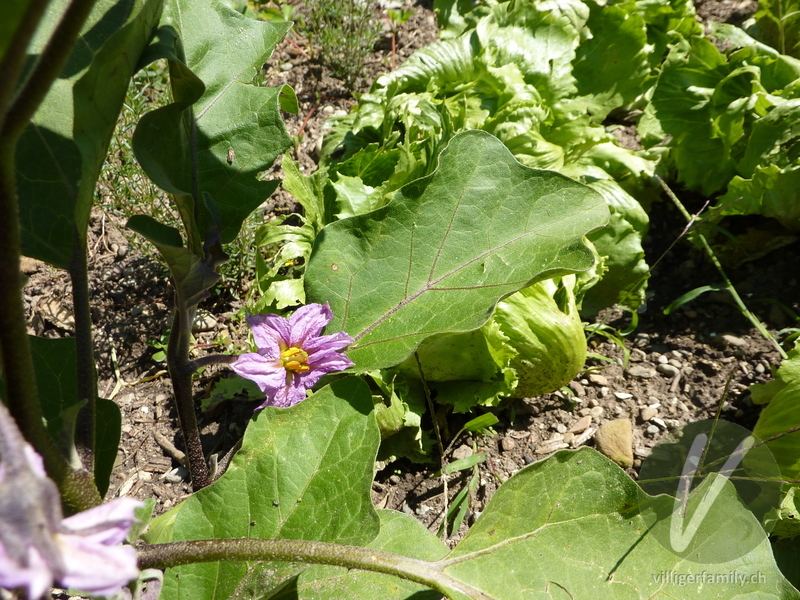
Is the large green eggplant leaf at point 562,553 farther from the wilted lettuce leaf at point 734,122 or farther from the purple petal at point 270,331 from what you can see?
the wilted lettuce leaf at point 734,122

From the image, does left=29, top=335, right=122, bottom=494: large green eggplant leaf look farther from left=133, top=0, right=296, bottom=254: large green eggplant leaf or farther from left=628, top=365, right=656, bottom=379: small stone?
left=628, top=365, right=656, bottom=379: small stone

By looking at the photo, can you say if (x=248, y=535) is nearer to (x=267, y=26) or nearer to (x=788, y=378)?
(x=267, y=26)

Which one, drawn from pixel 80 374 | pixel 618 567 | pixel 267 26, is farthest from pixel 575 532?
pixel 267 26

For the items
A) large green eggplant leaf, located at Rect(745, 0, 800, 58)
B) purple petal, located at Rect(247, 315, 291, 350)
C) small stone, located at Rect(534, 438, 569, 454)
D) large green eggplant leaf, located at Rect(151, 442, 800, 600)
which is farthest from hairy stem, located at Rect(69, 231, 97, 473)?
large green eggplant leaf, located at Rect(745, 0, 800, 58)

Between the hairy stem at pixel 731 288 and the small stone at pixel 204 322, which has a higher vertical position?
the small stone at pixel 204 322

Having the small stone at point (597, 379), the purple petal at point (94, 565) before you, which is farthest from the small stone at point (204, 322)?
the purple petal at point (94, 565)

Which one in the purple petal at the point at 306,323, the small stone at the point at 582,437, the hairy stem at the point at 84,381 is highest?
the hairy stem at the point at 84,381
